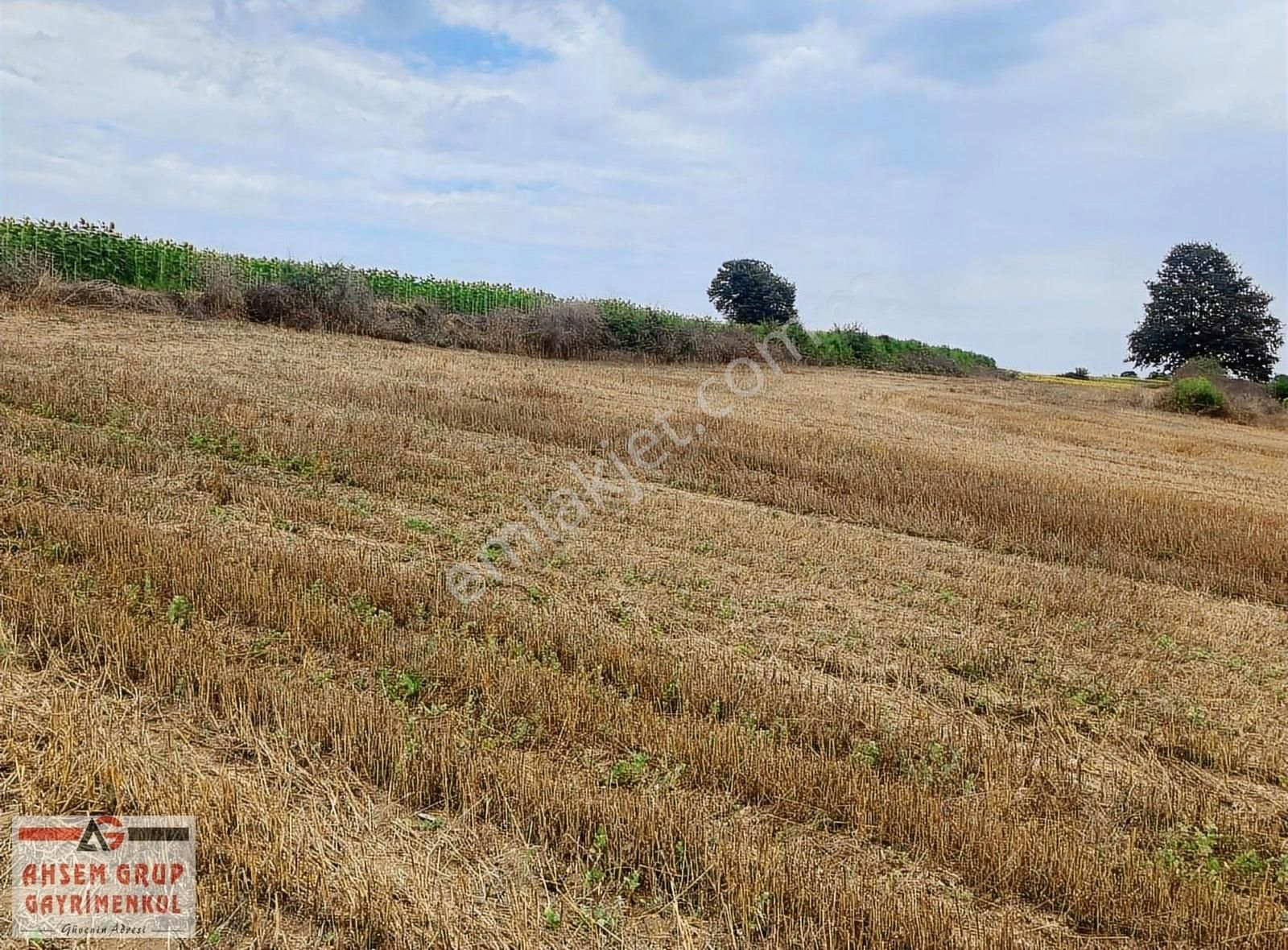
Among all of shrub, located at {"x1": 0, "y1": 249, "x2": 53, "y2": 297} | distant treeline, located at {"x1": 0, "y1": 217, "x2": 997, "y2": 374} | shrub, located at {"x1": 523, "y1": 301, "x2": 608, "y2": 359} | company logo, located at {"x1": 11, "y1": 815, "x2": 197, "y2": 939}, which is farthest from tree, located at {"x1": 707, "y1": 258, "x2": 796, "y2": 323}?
company logo, located at {"x1": 11, "y1": 815, "x2": 197, "y2": 939}

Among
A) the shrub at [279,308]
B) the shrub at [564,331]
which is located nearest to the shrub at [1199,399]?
the shrub at [564,331]

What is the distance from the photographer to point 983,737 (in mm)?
4871

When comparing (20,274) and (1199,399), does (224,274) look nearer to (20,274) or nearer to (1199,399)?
(20,274)

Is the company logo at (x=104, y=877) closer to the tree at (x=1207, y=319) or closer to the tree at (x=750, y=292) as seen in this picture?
the tree at (x=750, y=292)

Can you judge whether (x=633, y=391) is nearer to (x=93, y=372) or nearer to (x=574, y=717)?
(x=93, y=372)

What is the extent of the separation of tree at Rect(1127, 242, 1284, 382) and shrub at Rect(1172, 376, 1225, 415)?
21248 mm

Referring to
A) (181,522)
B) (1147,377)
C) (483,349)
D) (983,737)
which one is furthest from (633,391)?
(1147,377)

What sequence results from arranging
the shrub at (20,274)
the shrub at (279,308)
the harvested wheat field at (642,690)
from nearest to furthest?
the harvested wheat field at (642,690) → the shrub at (20,274) → the shrub at (279,308)

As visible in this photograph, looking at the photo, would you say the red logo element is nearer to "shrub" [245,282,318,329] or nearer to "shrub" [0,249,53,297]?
"shrub" [0,249,53,297]

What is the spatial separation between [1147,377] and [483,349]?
43.9 m

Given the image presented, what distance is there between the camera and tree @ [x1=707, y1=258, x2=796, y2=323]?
45812 mm

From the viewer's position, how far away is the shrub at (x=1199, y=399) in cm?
2972

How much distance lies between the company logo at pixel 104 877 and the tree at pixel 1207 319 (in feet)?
184

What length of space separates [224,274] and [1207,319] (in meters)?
51.7
